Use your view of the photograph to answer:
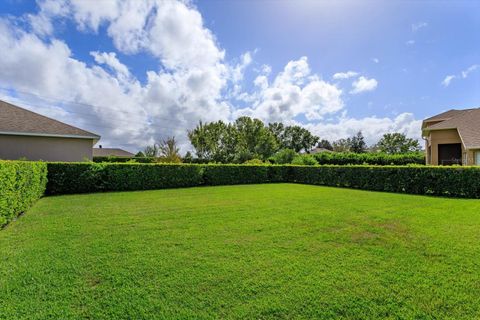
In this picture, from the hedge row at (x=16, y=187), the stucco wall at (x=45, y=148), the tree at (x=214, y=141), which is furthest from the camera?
the tree at (x=214, y=141)

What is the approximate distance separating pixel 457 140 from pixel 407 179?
10994 millimetres

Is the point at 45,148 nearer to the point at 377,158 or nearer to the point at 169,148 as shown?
the point at 169,148

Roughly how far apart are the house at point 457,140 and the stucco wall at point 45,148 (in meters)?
22.8

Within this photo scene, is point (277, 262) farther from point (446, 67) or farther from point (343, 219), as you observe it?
point (446, 67)

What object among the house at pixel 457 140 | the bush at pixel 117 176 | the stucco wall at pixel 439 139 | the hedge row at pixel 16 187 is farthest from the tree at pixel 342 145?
the hedge row at pixel 16 187

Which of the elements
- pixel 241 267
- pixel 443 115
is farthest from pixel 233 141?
pixel 241 267

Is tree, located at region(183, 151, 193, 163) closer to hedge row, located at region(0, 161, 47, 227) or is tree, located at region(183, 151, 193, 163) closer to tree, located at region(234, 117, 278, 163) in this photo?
tree, located at region(234, 117, 278, 163)

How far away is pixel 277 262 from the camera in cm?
328

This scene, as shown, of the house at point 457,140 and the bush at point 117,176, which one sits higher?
the house at point 457,140

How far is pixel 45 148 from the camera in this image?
12.3 meters

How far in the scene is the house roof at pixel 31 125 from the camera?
11422 mm

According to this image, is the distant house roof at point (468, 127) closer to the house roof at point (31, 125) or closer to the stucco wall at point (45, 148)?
the house roof at point (31, 125)

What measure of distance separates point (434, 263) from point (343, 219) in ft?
7.79

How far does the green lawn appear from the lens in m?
2.29
